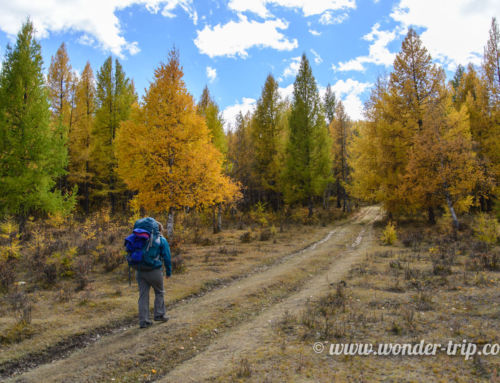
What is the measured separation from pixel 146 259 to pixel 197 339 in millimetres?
2002

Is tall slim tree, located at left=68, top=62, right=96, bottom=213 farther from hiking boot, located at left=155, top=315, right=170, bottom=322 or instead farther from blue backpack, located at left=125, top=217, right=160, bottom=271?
hiking boot, located at left=155, top=315, right=170, bottom=322

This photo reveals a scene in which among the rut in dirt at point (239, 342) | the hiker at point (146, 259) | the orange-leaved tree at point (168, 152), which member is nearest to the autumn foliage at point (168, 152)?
the orange-leaved tree at point (168, 152)

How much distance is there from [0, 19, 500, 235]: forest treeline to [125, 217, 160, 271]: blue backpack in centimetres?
766

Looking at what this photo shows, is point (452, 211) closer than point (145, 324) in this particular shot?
No

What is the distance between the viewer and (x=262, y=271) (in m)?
10.8

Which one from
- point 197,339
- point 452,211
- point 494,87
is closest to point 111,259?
point 197,339

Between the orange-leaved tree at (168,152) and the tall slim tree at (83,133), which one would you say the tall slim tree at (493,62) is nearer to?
the orange-leaved tree at (168,152)

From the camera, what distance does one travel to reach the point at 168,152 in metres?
13.9

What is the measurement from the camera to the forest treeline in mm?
13945

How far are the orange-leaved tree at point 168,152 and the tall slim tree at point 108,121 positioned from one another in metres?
13.2

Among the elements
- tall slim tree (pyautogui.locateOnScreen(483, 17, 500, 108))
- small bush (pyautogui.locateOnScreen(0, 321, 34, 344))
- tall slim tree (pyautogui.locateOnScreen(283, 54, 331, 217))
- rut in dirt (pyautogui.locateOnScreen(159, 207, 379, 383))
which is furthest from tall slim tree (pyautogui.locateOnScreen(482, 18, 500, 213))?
small bush (pyautogui.locateOnScreen(0, 321, 34, 344))

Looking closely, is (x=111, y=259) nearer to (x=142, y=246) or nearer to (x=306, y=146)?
(x=142, y=246)

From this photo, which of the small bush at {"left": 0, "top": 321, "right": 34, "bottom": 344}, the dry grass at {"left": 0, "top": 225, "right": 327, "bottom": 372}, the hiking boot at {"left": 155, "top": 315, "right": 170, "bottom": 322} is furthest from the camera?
the hiking boot at {"left": 155, "top": 315, "right": 170, "bottom": 322}

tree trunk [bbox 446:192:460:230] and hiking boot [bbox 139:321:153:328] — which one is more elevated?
tree trunk [bbox 446:192:460:230]
